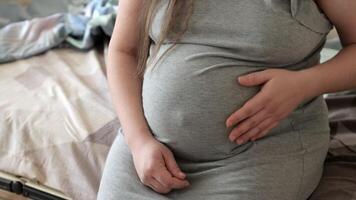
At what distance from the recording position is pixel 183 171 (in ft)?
2.51

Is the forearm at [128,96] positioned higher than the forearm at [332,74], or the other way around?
the forearm at [332,74]

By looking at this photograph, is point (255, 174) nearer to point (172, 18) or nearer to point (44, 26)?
point (172, 18)

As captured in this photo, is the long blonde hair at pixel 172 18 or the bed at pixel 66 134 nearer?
the long blonde hair at pixel 172 18

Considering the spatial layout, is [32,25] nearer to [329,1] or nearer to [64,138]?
[64,138]

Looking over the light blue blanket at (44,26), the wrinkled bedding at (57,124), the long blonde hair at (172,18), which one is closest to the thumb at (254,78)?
the long blonde hair at (172,18)

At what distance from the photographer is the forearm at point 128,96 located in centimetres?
79

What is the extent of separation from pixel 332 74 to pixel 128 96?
1.08ft

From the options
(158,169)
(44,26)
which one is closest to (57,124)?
(158,169)

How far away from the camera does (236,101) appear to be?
2.34ft

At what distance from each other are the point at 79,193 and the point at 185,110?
0.27m

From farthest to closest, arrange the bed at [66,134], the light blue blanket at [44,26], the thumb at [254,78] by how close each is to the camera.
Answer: the light blue blanket at [44,26], the bed at [66,134], the thumb at [254,78]

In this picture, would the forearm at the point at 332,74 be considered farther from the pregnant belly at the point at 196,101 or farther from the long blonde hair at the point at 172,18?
the long blonde hair at the point at 172,18

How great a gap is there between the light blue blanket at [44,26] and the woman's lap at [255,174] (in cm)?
61

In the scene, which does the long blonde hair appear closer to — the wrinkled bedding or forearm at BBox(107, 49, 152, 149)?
forearm at BBox(107, 49, 152, 149)
